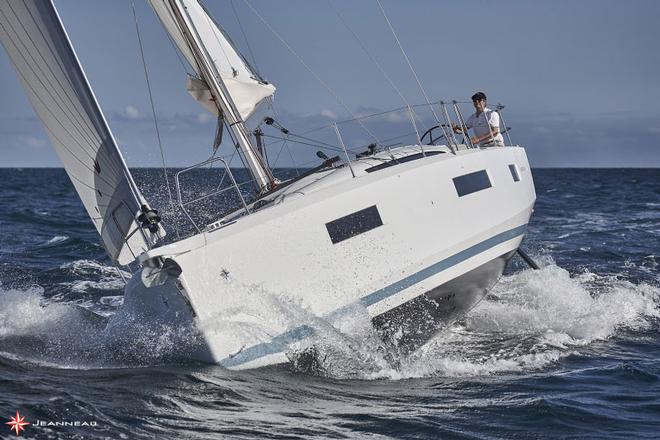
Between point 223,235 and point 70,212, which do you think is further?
point 70,212

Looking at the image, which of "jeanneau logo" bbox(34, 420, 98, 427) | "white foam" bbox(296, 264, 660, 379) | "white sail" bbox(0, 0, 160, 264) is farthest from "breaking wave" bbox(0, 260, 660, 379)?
"jeanneau logo" bbox(34, 420, 98, 427)

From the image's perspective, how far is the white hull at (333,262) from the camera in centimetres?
654

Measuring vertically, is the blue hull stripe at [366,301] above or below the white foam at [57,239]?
below

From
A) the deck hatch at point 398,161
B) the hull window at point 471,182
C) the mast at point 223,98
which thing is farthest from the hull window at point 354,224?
the mast at point 223,98

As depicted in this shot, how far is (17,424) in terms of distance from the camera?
5.36 meters

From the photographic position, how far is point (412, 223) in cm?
741

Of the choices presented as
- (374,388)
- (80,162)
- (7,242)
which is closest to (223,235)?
(374,388)

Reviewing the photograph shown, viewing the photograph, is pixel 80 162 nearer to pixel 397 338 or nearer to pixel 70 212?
pixel 397 338

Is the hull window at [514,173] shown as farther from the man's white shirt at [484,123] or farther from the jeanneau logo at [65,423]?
the jeanneau logo at [65,423]

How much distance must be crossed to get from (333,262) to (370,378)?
1021mm

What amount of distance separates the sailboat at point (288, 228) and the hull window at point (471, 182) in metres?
0.02

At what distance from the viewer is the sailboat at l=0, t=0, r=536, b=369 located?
662 cm

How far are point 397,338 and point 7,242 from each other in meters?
10.4

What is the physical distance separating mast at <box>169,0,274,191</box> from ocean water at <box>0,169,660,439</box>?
94.0 inches
